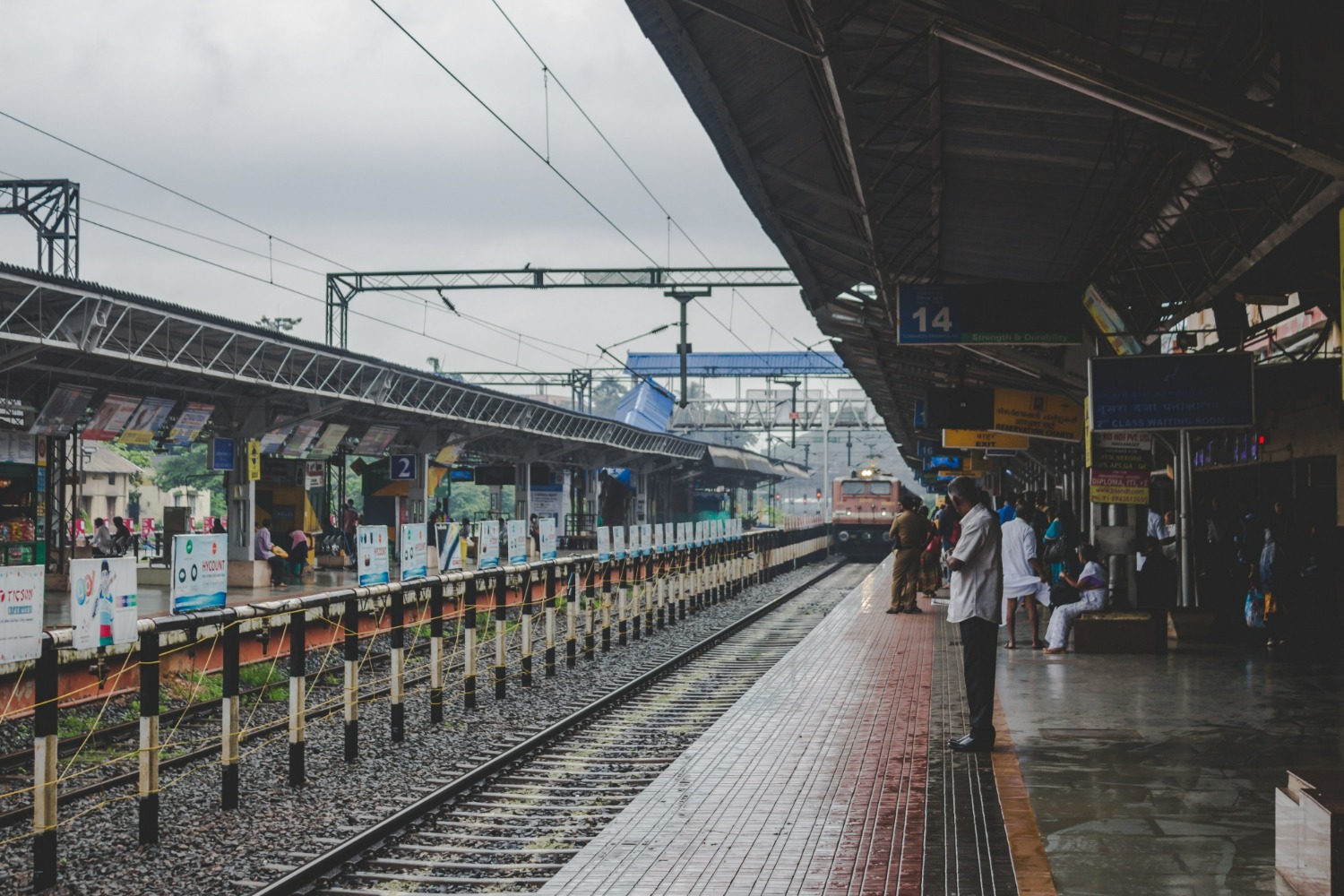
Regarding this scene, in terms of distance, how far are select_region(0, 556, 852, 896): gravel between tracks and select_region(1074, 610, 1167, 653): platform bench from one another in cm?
496

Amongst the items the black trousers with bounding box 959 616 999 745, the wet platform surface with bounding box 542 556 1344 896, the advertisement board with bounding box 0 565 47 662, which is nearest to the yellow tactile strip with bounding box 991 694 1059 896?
the wet platform surface with bounding box 542 556 1344 896

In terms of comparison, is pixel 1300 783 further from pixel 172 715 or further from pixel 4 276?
pixel 4 276

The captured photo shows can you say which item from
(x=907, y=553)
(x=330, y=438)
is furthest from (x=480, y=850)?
(x=330, y=438)

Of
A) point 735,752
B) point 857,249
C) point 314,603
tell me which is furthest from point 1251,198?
point 314,603

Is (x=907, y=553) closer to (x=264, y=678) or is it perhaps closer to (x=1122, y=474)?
(x=1122, y=474)

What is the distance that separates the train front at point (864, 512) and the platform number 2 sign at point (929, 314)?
37152 mm

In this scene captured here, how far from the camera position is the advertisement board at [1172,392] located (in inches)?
457

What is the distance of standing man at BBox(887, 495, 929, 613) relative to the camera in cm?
1997

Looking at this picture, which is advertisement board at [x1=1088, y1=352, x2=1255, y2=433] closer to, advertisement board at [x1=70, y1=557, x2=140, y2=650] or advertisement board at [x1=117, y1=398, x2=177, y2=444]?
advertisement board at [x1=70, y1=557, x2=140, y2=650]

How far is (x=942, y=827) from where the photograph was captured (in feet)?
21.2

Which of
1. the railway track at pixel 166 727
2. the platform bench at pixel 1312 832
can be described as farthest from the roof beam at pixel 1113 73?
the railway track at pixel 166 727

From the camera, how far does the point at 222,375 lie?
20.3 metres

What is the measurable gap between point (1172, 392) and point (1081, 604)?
2.94 m

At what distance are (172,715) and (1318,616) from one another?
11.7 metres
